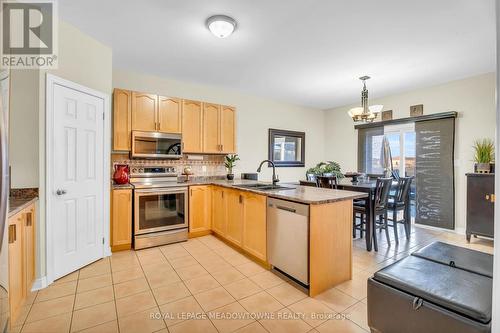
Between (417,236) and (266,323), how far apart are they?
338 cm

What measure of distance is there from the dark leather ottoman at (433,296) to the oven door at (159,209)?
268 cm

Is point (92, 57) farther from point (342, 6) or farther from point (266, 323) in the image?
point (266, 323)

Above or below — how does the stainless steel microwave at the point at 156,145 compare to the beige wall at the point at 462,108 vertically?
below

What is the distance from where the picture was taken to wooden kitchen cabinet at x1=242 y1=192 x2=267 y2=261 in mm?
2679

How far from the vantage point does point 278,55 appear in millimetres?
3170

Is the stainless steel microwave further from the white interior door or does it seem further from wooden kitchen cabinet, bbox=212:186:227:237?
wooden kitchen cabinet, bbox=212:186:227:237

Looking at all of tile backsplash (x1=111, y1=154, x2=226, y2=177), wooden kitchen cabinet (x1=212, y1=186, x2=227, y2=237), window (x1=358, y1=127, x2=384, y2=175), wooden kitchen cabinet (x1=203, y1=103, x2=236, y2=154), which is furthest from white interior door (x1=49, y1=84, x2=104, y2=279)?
window (x1=358, y1=127, x2=384, y2=175)

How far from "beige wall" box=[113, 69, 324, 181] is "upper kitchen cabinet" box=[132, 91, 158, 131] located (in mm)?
446

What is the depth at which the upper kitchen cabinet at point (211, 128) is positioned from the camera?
13.5ft

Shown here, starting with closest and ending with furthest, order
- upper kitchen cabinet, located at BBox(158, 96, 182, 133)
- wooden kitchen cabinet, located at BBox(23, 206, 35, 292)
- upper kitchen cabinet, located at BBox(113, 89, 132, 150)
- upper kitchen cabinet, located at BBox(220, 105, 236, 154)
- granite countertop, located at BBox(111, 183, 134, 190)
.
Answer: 1. wooden kitchen cabinet, located at BBox(23, 206, 35, 292)
2. granite countertop, located at BBox(111, 183, 134, 190)
3. upper kitchen cabinet, located at BBox(113, 89, 132, 150)
4. upper kitchen cabinet, located at BBox(158, 96, 182, 133)
5. upper kitchen cabinet, located at BBox(220, 105, 236, 154)

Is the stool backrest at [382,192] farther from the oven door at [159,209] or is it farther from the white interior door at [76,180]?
the white interior door at [76,180]

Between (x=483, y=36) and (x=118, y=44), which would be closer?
(x=483, y=36)

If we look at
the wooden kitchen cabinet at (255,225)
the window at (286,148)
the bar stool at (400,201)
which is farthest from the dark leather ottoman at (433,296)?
the window at (286,148)

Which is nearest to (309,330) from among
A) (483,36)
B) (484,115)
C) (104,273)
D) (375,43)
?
(104,273)
